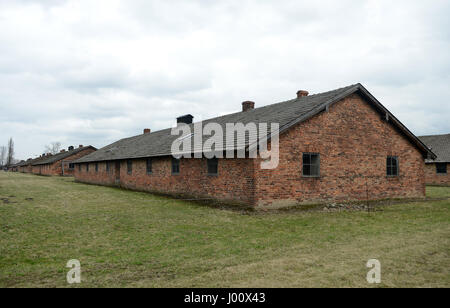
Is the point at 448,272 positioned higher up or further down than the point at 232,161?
further down

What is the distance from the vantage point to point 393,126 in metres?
18.1

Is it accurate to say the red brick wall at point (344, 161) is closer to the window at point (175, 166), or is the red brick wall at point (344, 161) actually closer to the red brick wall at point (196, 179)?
the red brick wall at point (196, 179)

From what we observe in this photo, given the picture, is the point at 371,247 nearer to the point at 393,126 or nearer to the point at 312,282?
the point at 312,282

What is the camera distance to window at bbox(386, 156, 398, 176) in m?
17.8

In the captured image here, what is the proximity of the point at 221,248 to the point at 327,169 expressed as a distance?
9449mm

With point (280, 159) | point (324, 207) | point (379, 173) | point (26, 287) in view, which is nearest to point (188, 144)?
point (280, 159)

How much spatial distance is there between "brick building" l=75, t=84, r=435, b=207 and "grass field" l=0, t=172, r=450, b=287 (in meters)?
1.82

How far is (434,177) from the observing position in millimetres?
32000

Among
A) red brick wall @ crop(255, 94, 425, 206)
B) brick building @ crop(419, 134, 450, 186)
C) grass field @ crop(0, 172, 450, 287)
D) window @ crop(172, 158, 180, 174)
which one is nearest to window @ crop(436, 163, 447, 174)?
brick building @ crop(419, 134, 450, 186)

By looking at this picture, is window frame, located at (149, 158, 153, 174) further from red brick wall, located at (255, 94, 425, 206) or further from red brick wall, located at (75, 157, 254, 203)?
red brick wall, located at (255, 94, 425, 206)

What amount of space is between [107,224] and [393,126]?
15.6 meters

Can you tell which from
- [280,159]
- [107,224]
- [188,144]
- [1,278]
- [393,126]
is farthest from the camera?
[188,144]

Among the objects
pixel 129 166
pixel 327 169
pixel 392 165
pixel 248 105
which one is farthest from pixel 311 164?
pixel 129 166

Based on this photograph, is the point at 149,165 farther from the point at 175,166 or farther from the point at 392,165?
the point at 392,165
